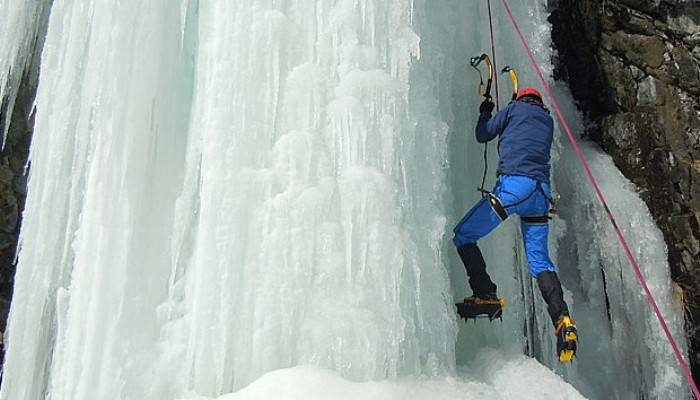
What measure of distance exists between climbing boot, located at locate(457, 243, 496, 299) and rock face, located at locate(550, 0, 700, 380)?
8.76ft

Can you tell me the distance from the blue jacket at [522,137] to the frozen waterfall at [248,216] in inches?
15.1

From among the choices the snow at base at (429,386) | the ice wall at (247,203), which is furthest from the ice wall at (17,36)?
the snow at base at (429,386)

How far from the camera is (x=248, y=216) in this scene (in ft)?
11.1

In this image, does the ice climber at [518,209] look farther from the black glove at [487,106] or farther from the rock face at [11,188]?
the rock face at [11,188]

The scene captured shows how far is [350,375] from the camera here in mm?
3102

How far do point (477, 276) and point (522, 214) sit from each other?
Result: 477 millimetres

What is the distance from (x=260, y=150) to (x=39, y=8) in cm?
334

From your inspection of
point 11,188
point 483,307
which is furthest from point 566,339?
point 11,188

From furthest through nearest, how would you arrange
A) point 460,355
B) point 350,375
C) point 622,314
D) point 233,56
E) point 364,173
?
1. point 622,314
2. point 460,355
3. point 233,56
4. point 364,173
5. point 350,375

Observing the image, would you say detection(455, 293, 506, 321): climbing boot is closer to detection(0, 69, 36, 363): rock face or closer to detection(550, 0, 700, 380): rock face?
detection(550, 0, 700, 380): rock face

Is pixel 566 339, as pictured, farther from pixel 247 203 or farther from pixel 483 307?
pixel 247 203

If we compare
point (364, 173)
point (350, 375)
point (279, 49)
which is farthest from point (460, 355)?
point (279, 49)

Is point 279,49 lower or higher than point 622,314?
higher

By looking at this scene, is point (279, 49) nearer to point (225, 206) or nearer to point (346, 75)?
point (346, 75)
